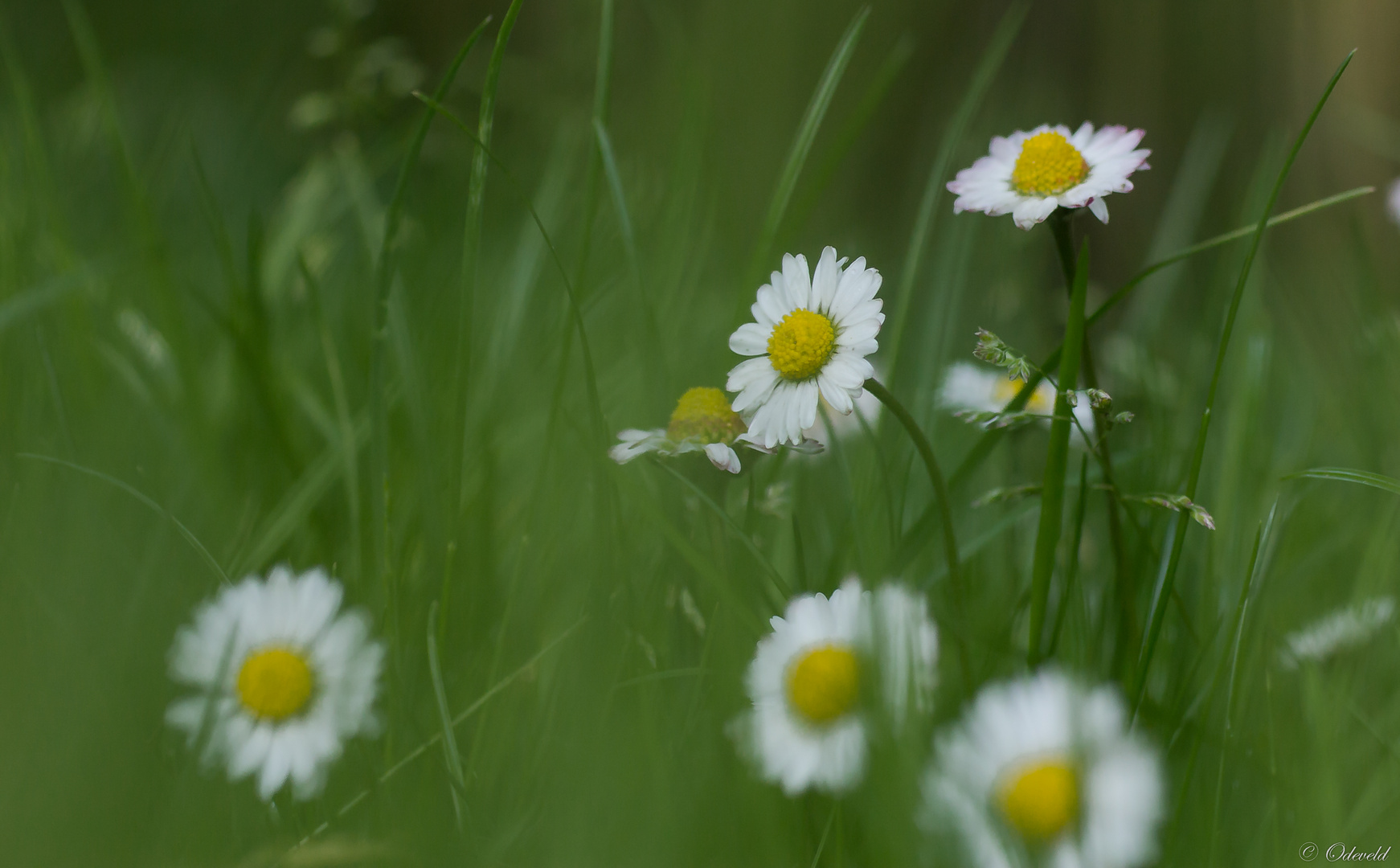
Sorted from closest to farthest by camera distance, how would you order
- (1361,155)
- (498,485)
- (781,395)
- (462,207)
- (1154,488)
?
(781,395)
(1154,488)
(498,485)
(462,207)
(1361,155)

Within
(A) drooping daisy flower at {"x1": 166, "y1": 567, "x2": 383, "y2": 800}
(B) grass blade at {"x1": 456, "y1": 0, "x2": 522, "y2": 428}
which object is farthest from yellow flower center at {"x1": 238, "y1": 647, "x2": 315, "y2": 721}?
(B) grass blade at {"x1": 456, "y1": 0, "x2": 522, "y2": 428}

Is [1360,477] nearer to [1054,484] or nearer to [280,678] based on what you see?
[1054,484]

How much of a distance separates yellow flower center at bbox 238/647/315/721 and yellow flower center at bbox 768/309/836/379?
0.26 m

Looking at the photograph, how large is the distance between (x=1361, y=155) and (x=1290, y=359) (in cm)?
61

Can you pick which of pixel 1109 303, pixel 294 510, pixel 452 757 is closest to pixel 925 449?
pixel 1109 303

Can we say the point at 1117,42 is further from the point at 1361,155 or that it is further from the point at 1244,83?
the point at 1361,155

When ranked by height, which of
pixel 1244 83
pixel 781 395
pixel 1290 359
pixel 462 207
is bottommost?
pixel 781 395

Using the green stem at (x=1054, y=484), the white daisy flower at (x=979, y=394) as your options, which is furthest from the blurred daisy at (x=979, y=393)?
the green stem at (x=1054, y=484)

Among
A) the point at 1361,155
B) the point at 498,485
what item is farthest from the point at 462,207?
the point at 1361,155

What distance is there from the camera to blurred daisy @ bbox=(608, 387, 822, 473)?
44cm

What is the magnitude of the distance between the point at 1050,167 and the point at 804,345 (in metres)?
0.15

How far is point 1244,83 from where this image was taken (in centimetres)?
165

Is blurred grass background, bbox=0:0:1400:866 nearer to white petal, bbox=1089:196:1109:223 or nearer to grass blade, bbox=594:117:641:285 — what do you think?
grass blade, bbox=594:117:641:285

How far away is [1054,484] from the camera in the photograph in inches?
16.9
